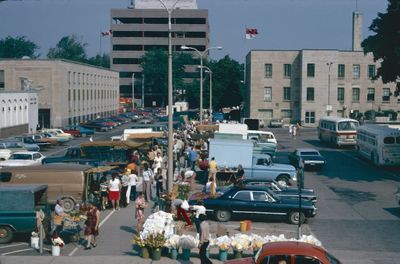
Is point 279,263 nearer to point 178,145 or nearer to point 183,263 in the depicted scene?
point 183,263

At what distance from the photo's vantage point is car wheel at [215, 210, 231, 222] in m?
24.3

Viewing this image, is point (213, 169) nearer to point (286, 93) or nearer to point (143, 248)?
point (143, 248)

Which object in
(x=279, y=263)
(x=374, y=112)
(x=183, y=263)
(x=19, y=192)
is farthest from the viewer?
(x=374, y=112)

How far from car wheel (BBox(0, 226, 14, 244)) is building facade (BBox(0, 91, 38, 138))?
45485mm

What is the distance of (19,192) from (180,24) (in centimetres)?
13452

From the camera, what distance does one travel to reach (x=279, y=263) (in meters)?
14.2

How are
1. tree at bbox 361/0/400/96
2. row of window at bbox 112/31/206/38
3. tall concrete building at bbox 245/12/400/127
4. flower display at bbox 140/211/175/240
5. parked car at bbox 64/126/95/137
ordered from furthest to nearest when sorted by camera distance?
row of window at bbox 112/31/206/38 → tall concrete building at bbox 245/12/400/127 → parked car at bbox 64/126/95/137 → tree at bbox 361/0/400/96 → flower display at bbox 140/211/175/240

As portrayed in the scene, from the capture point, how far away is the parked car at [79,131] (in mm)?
71512

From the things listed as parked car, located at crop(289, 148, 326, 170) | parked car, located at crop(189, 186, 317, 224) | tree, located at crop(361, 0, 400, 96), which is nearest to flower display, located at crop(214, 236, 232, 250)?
parked car, located at crop(189, 186, 317, 224)

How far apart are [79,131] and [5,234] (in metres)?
53.1

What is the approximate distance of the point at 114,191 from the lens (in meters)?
26.3

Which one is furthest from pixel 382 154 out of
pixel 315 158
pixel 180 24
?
pixel 180 24

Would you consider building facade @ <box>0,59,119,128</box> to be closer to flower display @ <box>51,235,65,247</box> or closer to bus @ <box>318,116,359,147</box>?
bus @ <box>318,116,359,147</box>

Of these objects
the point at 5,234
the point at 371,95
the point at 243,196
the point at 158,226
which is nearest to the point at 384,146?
the point at 243,196
